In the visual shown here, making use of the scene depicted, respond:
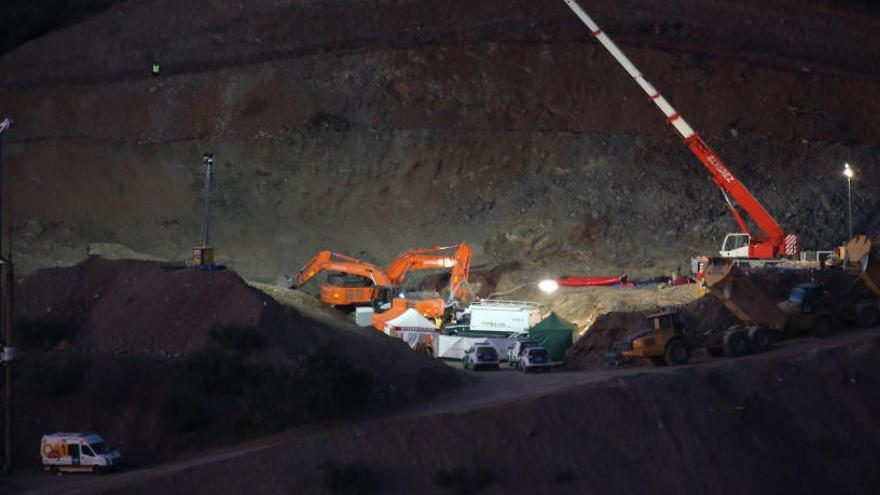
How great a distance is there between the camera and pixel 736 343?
36688 mm

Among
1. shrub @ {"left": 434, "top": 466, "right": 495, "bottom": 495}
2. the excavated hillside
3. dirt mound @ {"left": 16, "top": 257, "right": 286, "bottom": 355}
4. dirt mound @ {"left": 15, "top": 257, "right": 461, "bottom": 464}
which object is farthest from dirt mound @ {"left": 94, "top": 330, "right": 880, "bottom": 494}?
the excavated hillside

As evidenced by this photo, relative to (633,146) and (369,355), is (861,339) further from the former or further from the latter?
(633,146)

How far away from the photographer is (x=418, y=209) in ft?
201

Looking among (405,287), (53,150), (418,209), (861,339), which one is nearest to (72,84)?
(53,150)

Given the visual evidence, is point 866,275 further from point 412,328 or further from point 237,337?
point 237,337

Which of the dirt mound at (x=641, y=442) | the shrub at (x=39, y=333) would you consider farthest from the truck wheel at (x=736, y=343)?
the shrub at (x=39, y=333)

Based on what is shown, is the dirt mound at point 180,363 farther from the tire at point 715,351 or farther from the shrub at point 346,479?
the tire at point 715,351

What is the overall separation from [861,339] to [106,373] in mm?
20218

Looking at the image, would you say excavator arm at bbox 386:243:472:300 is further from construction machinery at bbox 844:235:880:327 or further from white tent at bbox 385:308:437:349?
construction machinery at bbox 844:235:880:327

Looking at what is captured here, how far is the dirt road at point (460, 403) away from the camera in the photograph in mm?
26719

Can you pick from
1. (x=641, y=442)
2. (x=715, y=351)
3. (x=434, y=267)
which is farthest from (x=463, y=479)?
(x=434, y=267)

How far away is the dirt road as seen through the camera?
Answer: 87.7 feet

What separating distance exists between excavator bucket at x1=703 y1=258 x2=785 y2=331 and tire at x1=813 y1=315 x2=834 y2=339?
52.9 inches

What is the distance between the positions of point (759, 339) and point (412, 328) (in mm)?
11602
